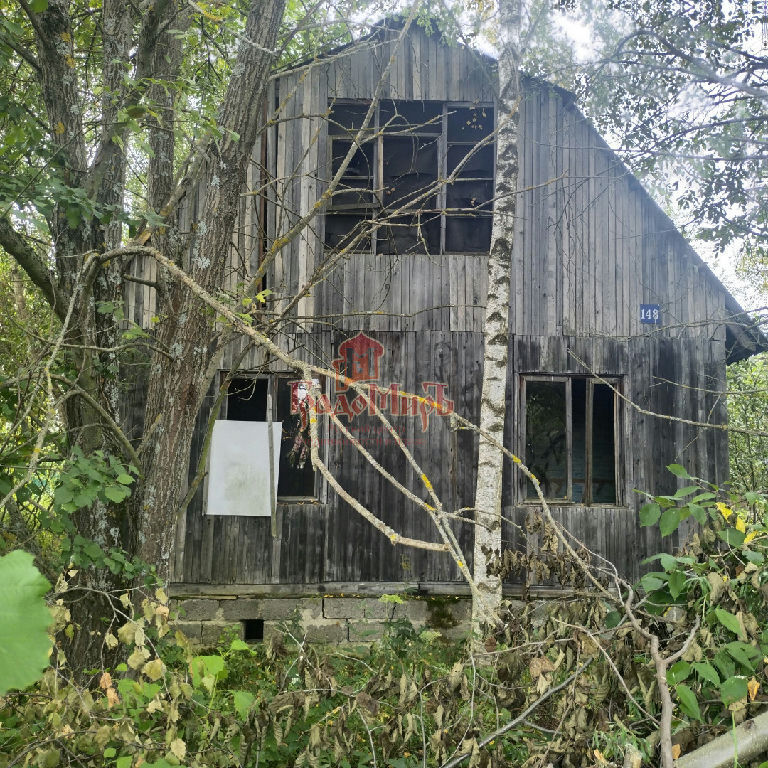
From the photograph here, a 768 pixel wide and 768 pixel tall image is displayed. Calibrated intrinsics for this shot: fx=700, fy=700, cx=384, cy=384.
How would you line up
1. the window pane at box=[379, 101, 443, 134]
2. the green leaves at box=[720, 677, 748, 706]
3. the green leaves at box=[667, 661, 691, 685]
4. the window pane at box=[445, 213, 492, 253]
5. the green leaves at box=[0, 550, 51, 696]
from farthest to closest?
the window pane at box=[445, 213, 492, 253] < the window pane at box=[379, 101, 443, 134] < the green leaves at box=[667, 661, 691, 685] < the green leaves at box=[720, 677, 748, 706] < the green leaves at box=[0, 550, 51, 696]

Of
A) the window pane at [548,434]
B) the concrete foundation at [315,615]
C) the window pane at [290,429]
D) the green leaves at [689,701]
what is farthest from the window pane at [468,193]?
the green leaves at [689,701]

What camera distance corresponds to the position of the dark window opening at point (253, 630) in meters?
8.45

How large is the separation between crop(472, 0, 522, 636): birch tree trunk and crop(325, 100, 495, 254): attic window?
100cm

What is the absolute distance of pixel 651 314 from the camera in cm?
888

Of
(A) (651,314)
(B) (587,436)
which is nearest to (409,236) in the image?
(A) (651,314)

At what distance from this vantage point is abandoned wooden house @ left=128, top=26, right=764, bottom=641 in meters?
8.45

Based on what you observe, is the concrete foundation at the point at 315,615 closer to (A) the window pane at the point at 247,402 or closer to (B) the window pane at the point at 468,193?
(A) the window pane at the point at 247,402

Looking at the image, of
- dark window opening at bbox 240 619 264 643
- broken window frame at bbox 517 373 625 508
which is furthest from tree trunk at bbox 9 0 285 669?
broken window frame at bbox 517 373 625 508

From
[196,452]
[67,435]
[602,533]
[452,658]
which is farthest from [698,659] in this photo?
[196,452]

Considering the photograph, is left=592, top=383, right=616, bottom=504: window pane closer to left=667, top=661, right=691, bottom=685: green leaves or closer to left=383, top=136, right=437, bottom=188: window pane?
left=383, top=136, right=437, bottom=188: window pane

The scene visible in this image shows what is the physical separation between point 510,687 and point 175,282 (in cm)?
295

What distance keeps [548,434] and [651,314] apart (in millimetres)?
3499

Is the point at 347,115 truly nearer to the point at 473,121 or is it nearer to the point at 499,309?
the point at 473,121

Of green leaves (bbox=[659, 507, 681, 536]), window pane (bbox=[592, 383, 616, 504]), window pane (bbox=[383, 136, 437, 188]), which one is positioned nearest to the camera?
green leaves (bbox=[659, 507, 681, 536])
